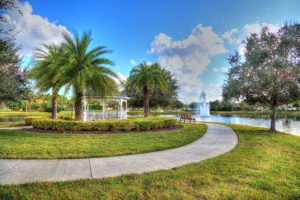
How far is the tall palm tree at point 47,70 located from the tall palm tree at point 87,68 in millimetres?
555

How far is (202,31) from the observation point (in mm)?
17906

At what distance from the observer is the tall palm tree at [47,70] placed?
1215cm

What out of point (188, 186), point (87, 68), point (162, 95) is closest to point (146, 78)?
point (87, 68)

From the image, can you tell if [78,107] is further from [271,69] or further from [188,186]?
[271,69]


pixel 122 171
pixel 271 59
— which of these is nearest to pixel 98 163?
pixel 122 171

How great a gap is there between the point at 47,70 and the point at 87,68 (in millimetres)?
3417

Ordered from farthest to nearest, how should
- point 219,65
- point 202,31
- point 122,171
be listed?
point 219,65 → point 202,31 → point 122,171

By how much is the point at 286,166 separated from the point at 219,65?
15534 millimetres

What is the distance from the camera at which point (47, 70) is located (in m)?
13.0

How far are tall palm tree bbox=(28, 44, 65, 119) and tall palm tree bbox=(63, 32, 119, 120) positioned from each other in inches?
21.9

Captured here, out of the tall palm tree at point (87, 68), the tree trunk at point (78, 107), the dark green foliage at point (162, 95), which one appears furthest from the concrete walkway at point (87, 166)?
the dark green foliage at point (162, 95)

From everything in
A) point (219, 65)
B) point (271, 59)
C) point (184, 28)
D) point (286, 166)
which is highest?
point (184, 28)

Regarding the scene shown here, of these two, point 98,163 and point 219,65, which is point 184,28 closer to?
point 219,65

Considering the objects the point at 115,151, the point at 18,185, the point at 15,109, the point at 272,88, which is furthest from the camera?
the point at 15,109
